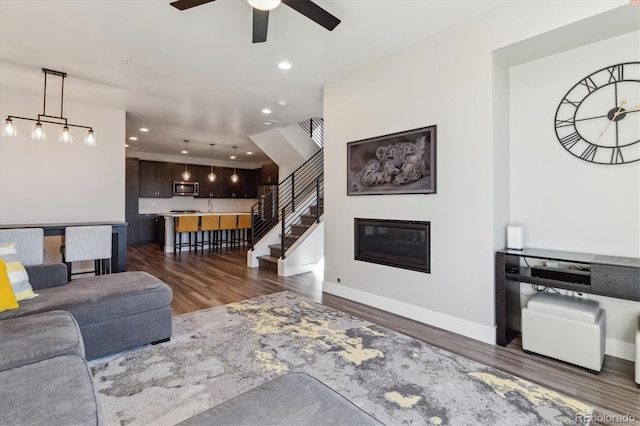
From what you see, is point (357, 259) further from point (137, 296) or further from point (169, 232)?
point (169, 232)

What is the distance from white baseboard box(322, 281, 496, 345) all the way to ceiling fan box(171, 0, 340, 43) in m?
2.75

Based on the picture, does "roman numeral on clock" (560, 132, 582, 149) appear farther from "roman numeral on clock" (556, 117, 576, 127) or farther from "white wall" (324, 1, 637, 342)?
"white wall" (324, 1, 637, 342)

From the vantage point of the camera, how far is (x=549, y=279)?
249cm

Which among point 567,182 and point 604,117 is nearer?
point 604,117

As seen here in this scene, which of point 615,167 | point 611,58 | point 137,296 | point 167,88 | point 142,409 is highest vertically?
point 167,88

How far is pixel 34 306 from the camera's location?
2.15m

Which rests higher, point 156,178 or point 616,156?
point 156,178

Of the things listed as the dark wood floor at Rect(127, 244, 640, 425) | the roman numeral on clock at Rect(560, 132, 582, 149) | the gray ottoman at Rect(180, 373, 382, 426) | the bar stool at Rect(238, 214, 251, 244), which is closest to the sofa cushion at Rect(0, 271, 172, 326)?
the dark wood floor at Rect(127, 244, 640, 425)

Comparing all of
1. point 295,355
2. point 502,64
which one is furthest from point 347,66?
point 295,355

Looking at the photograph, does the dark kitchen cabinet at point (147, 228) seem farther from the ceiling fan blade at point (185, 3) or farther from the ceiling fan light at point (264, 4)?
the ceiling fan light at point (264, 4)

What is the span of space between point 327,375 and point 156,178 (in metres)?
9.21

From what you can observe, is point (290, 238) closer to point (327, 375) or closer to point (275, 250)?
point (275, 250)

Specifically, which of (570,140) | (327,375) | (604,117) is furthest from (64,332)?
→ (604,117)

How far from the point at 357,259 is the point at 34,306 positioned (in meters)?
2.99
